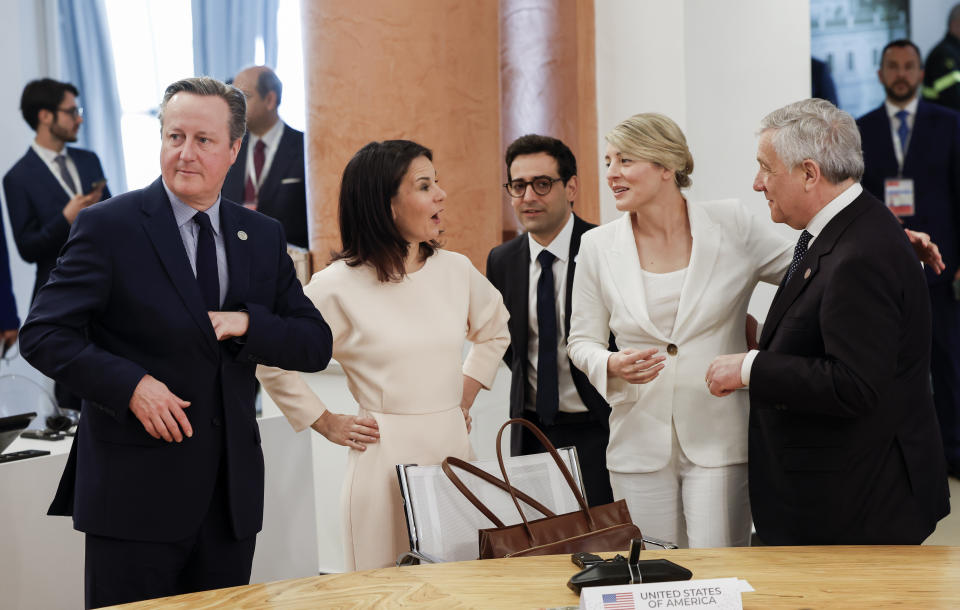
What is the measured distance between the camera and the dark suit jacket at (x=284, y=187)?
635 cm

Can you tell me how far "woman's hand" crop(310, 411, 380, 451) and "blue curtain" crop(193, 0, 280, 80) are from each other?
4957 millimetres

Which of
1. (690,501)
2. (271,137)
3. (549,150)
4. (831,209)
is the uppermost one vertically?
(271,137)

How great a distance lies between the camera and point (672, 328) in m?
2.61

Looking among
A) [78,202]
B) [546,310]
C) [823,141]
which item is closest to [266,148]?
[78,202]

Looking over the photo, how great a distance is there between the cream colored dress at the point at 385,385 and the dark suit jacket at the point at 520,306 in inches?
20.8

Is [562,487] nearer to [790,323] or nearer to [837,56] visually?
[790,323]

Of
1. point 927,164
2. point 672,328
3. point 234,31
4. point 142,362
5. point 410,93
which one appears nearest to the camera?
point 142,362

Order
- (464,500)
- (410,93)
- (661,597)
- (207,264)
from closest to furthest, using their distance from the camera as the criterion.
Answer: (661,597) < (207,264) < (464,500) < (410,93)

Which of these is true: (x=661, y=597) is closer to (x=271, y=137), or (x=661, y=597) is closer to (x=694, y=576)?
(x=694, y=576)

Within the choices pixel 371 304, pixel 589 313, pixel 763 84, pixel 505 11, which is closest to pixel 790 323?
pixel 589 313

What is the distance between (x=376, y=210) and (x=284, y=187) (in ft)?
13.3

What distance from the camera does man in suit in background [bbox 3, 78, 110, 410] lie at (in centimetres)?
614

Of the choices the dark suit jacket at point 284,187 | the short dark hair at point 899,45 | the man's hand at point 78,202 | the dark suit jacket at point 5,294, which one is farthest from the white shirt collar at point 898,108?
the dark suit jacket at point 5,294

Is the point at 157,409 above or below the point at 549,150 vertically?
below
